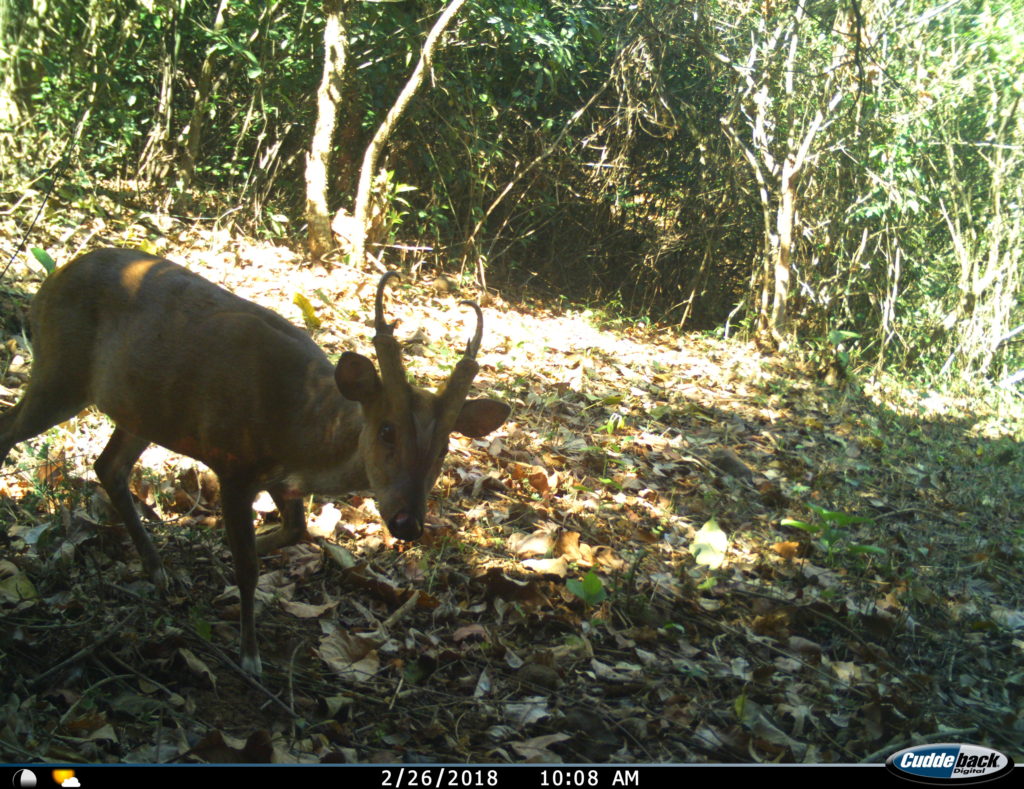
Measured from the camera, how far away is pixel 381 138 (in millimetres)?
9492

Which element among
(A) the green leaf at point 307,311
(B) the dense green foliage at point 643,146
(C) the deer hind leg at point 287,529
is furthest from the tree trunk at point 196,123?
(C) the deer hind leg at point 287,529

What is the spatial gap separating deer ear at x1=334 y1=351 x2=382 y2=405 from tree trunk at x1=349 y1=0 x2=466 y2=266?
5966mm

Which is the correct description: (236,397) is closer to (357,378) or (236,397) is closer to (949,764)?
(357,378)

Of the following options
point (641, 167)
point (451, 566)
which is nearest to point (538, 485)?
point (451, 566)

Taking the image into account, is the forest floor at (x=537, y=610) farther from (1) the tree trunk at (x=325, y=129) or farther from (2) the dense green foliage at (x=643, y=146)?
(2) the dense green foliage at (x=643, y=146)

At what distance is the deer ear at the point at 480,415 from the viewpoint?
421 centimetres

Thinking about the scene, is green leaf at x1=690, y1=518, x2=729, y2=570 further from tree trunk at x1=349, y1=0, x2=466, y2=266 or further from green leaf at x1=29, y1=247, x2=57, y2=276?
tree trunk at x1=349, y1=0, x2=466, y2=266

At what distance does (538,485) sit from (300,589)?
6.23 feet

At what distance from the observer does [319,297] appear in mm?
8125

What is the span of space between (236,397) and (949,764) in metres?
3.06

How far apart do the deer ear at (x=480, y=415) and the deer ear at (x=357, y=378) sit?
513mm

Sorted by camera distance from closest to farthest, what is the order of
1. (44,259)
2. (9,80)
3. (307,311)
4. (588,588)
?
1. (588,588)
2. (44,259)
3. (307,311)
4. (9,80)

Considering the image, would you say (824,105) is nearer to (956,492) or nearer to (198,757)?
(956,492)

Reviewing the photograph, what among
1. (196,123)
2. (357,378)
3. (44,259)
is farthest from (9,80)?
(357,378)
